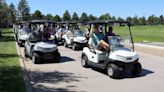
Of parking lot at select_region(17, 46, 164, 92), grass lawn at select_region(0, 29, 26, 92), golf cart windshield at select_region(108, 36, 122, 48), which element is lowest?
parking lot at select_region(17, 46, 164, 92)

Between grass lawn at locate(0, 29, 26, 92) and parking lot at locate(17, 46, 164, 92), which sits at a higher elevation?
grass lawn at locate(0, 29, 26, 92)

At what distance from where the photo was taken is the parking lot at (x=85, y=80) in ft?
38.1

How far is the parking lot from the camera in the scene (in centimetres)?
1161

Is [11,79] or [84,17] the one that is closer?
[11,79]

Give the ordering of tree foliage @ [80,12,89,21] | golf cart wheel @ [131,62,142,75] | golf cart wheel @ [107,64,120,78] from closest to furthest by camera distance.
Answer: golf cart wheel @ [107,64,120,78]
golf cart wheel @ [131,62,142,75]
tree foliage @ [80,12,89,21]


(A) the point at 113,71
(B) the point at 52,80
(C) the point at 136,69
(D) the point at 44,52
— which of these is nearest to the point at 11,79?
(B) the point at 52,80

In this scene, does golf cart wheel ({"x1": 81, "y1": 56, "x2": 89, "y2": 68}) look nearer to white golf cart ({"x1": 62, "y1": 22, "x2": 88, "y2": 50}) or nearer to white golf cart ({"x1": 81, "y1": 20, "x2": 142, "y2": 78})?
white golf cart ({"x1": 81, "y1": 20, "x2": 142, "y2": 78})

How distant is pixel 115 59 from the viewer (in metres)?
13.4

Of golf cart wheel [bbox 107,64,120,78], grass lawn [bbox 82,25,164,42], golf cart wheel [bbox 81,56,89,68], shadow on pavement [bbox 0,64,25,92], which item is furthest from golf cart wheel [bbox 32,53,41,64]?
golf cart wheel [bbox 107,64,120,78]

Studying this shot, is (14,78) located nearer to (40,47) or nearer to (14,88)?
(14,88)

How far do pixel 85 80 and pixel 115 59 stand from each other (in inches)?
49.4

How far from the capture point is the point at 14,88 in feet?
36.6

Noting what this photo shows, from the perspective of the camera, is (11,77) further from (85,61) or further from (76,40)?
(76,40)

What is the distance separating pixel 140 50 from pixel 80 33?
Answer: 17.6 ft
